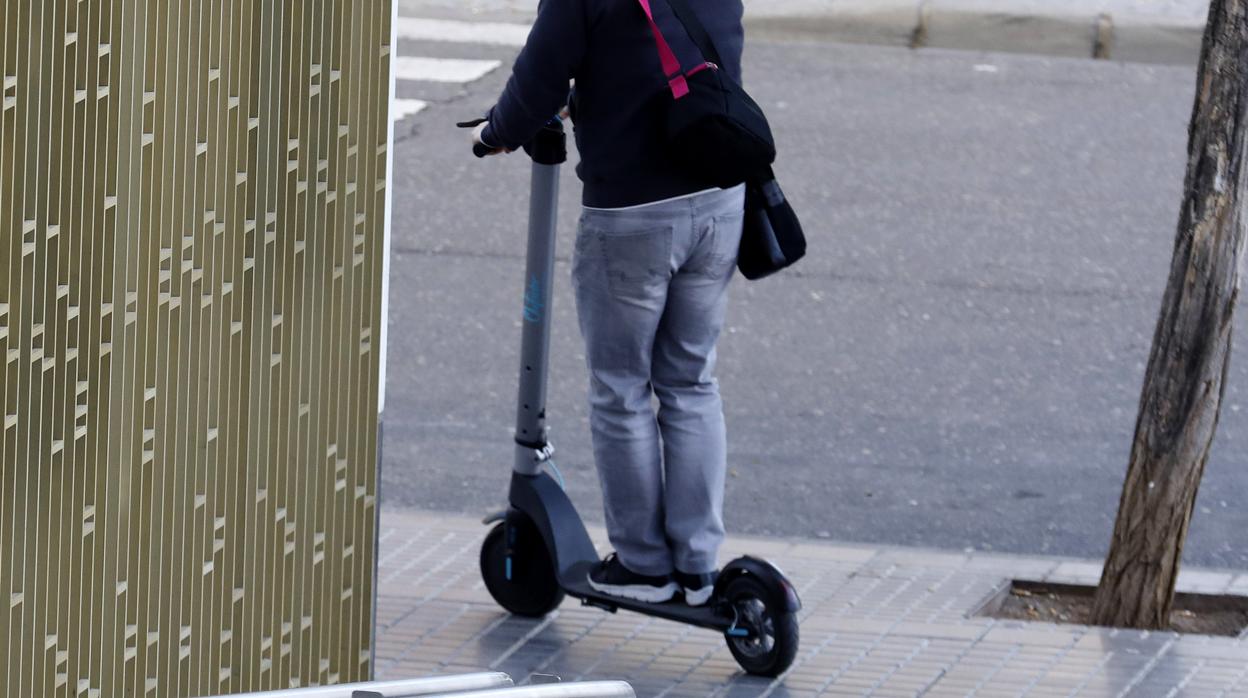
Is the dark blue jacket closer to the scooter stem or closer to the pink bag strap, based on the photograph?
the pink bag strap

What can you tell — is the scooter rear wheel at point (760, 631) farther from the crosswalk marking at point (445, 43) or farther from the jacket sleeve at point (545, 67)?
the crosswalk marking at point (445, 43)

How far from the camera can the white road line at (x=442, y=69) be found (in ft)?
40.9

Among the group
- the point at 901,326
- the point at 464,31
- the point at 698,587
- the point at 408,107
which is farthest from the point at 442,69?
the point at 698,587

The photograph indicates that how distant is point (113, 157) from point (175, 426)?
1.70 ft

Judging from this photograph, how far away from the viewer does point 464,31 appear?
14.0 m

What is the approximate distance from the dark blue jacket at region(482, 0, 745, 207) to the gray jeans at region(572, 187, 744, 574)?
0.08 meters

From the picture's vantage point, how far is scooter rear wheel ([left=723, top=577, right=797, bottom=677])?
15.4ft

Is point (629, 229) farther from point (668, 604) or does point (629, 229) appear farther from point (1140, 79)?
point (1140, 79)

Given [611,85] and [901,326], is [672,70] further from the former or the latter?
[901,326]

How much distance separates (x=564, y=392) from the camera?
Answer: 7.36 metres

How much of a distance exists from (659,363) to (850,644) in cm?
87

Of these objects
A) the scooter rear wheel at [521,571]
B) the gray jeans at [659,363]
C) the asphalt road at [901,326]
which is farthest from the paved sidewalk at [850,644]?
the asphalt road at [901,326]

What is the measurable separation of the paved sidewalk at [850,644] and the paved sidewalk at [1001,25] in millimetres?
8658

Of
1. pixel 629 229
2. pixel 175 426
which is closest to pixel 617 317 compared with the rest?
pixel 629 229
